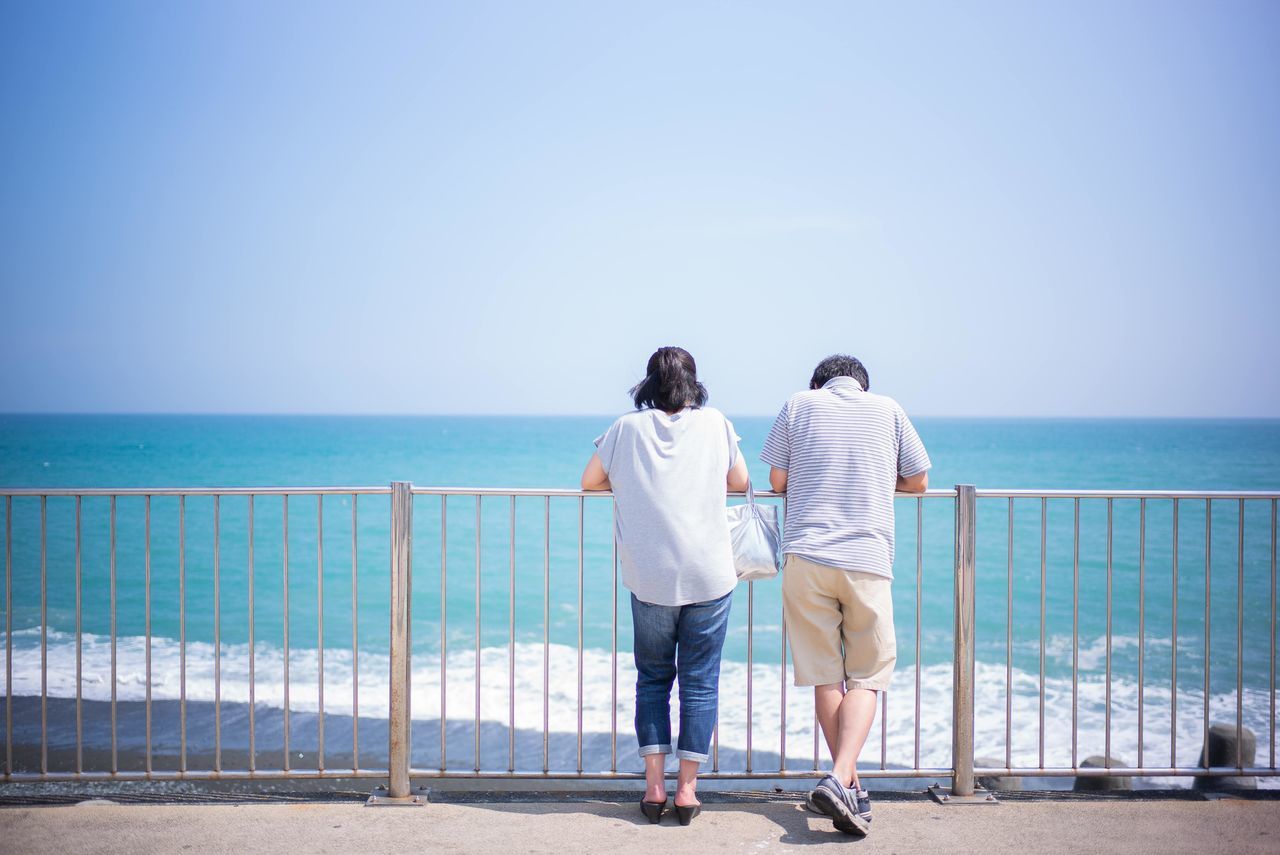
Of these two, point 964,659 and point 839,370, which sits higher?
point 839,370

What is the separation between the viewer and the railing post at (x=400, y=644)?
311cm

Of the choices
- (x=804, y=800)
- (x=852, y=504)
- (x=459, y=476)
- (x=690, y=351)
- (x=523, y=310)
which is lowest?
(x=459, y=476)

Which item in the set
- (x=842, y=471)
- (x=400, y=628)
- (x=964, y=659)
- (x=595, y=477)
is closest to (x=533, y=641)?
(x=400, y=628)

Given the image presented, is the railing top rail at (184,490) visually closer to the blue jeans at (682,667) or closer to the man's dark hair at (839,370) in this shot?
the blue jeans at (682,667)

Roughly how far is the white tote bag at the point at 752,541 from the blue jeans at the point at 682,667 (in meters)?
0.14

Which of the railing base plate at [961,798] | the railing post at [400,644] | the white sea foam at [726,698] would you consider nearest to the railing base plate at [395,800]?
the railing post at [400,644]

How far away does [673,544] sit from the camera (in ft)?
9.15

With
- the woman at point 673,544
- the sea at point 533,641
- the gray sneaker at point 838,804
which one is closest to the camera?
the gray sneaker at point 838,804

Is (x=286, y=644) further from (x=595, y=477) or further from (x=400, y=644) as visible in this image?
(x=595, y=477)

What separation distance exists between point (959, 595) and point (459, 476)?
3817 cm

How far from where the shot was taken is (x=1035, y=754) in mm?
6812

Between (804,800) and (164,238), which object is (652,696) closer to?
(804,800)

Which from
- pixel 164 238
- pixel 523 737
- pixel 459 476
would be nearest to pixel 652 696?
pixel 523 737

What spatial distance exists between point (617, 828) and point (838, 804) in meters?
0.76
